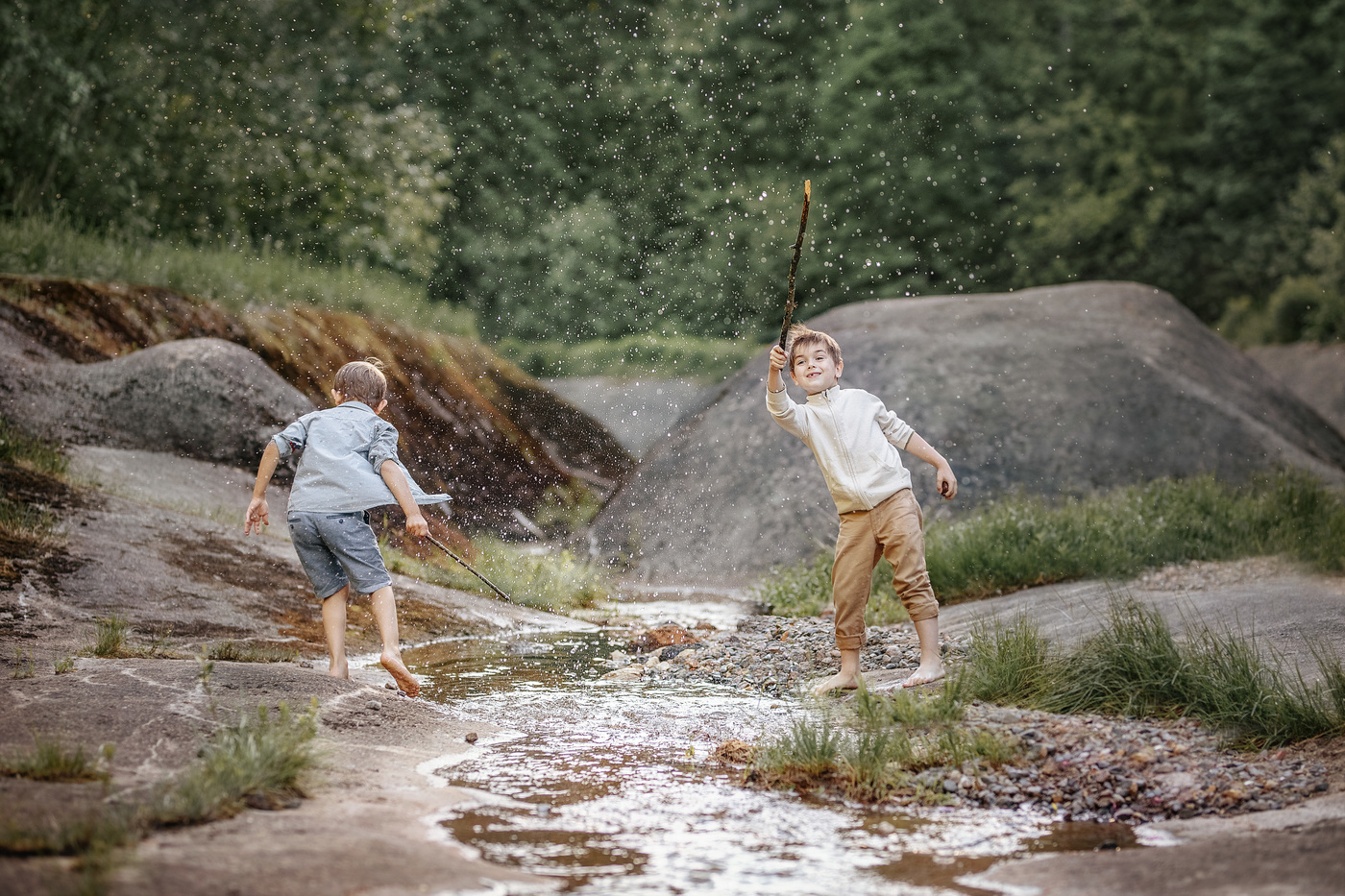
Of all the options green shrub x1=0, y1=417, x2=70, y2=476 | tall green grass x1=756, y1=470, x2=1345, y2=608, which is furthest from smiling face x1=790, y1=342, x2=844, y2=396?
green shrub x1=0, y1=417, x2=70, y2=476

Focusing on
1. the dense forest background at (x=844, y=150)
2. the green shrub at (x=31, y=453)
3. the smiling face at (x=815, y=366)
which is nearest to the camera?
the smiling face at (x=815, y=366)

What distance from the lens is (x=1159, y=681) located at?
4.75 metres

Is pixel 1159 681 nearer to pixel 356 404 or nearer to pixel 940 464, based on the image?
pixel 940 464

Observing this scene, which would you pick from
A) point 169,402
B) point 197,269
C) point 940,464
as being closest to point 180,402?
point 169,402

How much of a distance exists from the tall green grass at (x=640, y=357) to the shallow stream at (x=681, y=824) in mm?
17868

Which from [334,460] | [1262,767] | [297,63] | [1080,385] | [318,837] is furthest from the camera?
[297,63]

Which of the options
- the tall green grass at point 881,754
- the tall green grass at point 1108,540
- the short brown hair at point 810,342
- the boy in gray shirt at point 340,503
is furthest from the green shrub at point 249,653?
the tall green grass at point 1108,540

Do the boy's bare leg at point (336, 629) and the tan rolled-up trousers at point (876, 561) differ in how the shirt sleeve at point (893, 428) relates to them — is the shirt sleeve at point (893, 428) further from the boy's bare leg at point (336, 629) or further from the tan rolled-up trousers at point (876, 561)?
the boy's bare leg at point (336, 629)

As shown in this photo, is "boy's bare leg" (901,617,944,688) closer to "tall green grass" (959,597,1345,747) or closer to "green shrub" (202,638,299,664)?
"tall green grass" (959,597,1345,747)

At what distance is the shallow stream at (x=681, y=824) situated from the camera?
3062mm

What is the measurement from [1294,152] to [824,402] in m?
23.3

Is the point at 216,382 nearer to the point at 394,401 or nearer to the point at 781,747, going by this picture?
the point at 394,401

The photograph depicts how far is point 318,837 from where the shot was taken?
302 cm

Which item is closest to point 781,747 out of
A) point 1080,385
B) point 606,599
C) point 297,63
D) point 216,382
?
point 606,599
